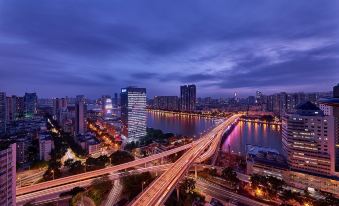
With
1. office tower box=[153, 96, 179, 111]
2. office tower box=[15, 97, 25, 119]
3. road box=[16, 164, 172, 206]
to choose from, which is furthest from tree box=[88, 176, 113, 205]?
office tower box=[153, 96, 179, 111]

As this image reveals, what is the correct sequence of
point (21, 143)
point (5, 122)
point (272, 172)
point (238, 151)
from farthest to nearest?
point (5, 122)
point (238, 151)
point (21, 143)
point (272, 172)

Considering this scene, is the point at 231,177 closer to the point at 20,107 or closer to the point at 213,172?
the point at 213,172

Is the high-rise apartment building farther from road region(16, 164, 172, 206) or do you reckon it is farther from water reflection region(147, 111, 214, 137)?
water reflection region(147, 111, 214, 137)

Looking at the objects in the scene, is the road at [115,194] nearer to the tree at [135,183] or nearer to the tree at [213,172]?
the tree at [135,183]

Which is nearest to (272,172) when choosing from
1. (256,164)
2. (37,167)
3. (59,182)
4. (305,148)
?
(256,164)

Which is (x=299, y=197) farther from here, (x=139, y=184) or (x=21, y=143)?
(x=21, y=143)

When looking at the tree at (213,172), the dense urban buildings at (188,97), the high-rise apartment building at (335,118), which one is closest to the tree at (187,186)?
the tree at (213,172)
